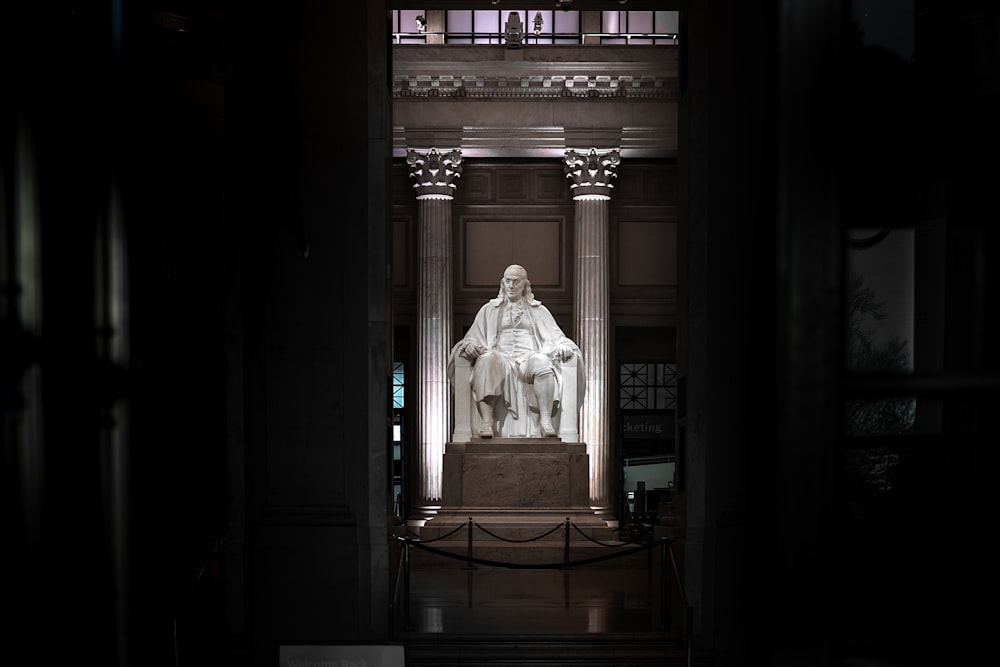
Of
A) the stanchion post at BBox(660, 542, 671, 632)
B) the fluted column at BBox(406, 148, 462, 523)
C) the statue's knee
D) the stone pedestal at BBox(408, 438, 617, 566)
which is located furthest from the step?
the fluted column at BBox(406, 148, 462, 523)

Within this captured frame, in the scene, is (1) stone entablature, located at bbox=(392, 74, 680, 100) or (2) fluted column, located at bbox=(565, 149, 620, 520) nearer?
(1) stone entablature, located at bbox=(392, 74, 680, 100)

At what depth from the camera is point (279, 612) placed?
28.0ft

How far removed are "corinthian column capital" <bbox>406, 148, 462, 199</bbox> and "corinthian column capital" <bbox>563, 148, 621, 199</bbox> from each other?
7.36 ft

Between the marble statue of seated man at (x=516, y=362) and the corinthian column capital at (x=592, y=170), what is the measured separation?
476cm

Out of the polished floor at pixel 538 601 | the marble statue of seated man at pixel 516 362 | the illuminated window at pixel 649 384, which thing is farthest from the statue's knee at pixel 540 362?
the illuminated window at pixel 649 384

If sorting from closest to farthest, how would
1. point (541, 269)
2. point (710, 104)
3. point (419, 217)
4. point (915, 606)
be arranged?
point (915, 606) → point (710, 104) → point (419, 217) → point (541, 269)

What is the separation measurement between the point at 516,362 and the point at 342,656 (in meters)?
9.35

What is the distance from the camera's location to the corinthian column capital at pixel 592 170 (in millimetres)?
19375

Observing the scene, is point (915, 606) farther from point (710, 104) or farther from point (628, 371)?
point (628, 371)

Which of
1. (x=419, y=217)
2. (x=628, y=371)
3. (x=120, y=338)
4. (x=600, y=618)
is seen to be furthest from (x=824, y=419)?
(x=628, y=371)

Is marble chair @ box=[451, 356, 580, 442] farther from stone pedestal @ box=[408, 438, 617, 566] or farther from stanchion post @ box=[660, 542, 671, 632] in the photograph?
stanchion post @ box=[660, 542, 671, 632]

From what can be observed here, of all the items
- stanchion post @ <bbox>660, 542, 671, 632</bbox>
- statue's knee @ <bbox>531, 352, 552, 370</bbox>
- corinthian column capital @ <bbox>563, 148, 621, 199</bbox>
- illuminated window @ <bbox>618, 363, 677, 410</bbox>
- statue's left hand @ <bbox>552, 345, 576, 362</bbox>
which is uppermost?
corinthian column capital @ <bbox>563, 148, 621, 199</bbox>

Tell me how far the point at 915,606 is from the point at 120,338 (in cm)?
206

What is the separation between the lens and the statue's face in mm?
15012
